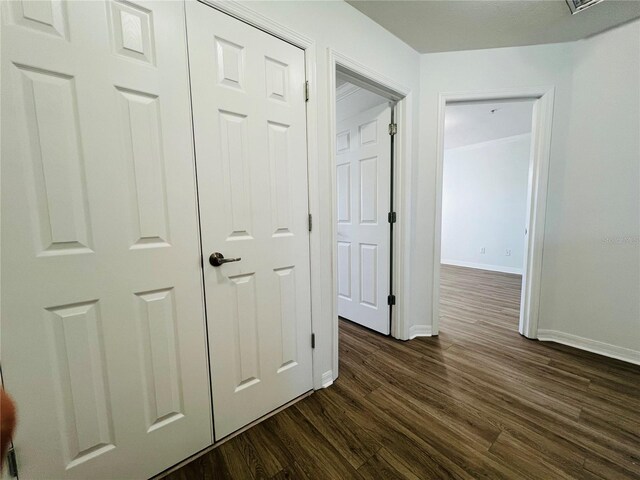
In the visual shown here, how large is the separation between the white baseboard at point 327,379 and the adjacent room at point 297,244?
0.02 metres

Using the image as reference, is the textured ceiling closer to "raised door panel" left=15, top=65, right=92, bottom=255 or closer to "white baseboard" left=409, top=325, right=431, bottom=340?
"raised door panel" left=15, top=65, right=92, bottom=255

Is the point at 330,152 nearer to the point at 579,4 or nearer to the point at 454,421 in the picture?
the point at 454,421

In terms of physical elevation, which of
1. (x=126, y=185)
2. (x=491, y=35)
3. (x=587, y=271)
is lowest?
(x=587, y=271)

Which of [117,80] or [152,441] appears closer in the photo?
[117,80]

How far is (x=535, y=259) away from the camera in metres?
2.15

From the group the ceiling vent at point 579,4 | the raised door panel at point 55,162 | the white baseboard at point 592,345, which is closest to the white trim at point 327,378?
the raised door panel at point 55,162

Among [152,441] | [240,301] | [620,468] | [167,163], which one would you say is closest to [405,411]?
[620,468]

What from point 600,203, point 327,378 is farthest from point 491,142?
point 327,378

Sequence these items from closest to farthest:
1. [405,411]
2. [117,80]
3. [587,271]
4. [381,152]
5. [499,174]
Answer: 1. [117,80]
2. [405,411]
3. [587,271]
4. [381,152]
5. [499,174]

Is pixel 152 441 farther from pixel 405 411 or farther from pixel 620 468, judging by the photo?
pixel 620 468

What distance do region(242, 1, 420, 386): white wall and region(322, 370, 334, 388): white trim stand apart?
19 millimetres

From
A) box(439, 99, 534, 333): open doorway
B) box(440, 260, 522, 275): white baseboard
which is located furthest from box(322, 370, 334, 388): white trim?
box(440, 260, 522, 275): white baseboard

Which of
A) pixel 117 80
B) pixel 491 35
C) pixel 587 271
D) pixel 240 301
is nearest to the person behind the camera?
pixel 117 80

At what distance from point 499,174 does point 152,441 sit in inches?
234
